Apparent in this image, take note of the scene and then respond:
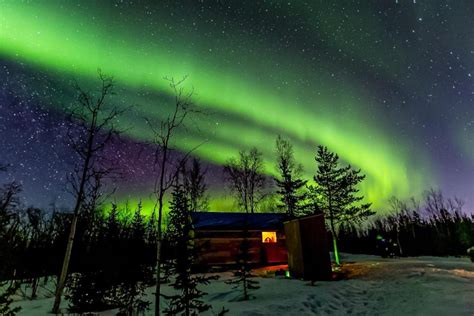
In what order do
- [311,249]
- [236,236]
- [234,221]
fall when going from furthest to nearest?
[234,221], [236,236], [311,249]

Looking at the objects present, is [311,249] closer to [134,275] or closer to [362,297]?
[362,297]

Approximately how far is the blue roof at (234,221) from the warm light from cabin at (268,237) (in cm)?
62

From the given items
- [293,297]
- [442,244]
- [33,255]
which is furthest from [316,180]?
[33,255]

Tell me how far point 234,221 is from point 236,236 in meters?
1.48

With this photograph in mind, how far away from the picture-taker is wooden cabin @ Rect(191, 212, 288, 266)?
26.3 metres

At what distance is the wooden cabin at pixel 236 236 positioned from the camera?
26.3m

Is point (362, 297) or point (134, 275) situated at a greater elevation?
point (134, 275)

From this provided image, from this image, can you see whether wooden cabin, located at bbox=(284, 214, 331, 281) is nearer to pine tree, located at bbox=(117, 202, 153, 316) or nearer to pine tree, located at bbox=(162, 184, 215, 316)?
pine tree, located at bbox=(117, 202, 153, 316)

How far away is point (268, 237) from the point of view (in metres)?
28.9

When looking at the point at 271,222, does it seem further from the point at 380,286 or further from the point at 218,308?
Answer: the point at 218,308

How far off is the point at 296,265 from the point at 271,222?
11534 mm

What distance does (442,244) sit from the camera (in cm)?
3819

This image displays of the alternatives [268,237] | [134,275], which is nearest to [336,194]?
[268,237]

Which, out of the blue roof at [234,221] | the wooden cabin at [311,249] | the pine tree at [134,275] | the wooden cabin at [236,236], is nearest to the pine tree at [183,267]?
the pine tree at [134,275]
